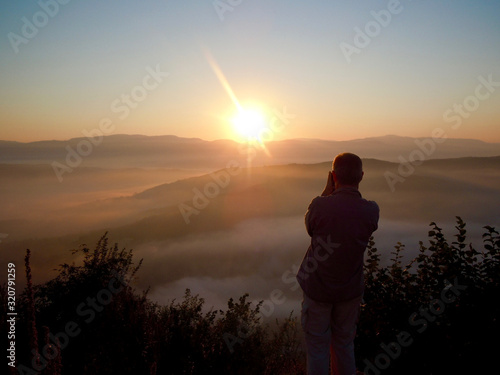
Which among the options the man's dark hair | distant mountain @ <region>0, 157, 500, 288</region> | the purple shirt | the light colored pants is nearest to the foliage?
the light colored pants

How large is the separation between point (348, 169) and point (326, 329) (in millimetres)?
1551

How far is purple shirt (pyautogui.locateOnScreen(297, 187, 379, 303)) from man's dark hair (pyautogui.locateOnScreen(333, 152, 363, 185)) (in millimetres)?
82

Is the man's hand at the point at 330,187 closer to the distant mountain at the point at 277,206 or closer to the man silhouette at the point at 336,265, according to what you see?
the man silhouette at the point at 336,265

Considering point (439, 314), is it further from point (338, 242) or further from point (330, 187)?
point (330, 187)

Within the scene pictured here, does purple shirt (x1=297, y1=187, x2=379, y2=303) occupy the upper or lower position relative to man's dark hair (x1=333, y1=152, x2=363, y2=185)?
lower

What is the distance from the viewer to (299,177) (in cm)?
16962

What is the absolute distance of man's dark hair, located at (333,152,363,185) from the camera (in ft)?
9.98

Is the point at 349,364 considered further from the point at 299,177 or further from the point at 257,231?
the point at 299,177

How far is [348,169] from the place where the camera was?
3051 millimetres

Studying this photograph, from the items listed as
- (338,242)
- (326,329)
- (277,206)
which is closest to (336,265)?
(338,242)

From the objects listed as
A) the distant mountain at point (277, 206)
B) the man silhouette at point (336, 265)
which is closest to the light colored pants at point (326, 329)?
the man silhouette at point (336, 265)

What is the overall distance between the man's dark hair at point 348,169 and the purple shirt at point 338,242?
0.27 ft

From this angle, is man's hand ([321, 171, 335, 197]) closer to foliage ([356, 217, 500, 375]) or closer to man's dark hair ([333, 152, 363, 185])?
man's dark hair ([333, 152, 363, 185])

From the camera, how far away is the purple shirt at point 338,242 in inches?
115
